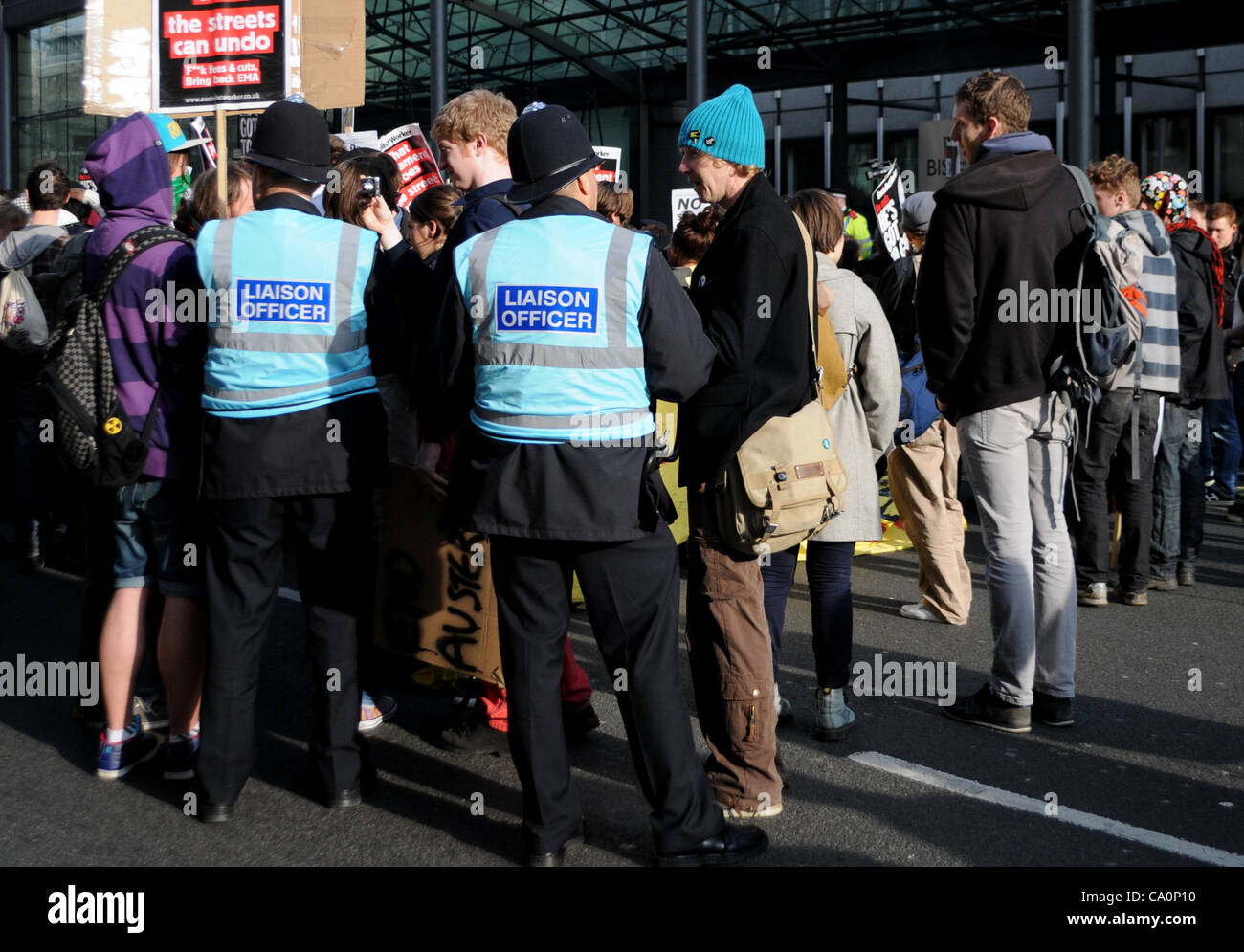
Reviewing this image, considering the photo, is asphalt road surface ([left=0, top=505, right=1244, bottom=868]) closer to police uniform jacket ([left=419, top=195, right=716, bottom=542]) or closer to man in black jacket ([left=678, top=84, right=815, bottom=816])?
man in black jacket ([left=678, top=84, right=815, bottom=816])

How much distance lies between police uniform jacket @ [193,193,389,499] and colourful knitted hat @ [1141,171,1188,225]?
536 cm

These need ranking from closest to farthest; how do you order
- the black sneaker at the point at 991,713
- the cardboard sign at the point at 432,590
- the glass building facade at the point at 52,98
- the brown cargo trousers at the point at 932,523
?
1. the cardboard sign at the point at 432,590
2. the black sneaker at the point at 991,713
3. the brown cargo trousers at the point at 932,523
4. the glass building facade at the point at 52,98

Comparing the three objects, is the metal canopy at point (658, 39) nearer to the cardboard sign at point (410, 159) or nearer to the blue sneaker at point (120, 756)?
the cardboard sign at point (410, 159)

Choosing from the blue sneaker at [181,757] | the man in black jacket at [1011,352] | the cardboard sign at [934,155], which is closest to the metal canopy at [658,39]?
the cardboard sign at [934,155]

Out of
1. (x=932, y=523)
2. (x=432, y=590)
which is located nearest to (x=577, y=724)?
(x=432, y=590)

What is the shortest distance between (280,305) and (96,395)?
2.78 feet

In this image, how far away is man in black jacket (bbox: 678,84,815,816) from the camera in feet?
12.5

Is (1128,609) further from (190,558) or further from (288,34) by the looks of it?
(288,34)

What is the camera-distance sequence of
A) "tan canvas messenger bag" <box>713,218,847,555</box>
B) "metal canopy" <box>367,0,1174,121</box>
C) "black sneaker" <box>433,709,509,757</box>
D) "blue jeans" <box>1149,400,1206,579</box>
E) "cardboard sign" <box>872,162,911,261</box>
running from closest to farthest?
"tan canvas messenger bag" <box>713,218,847,555</box> → "black sneaker" <box>433,709,509,757</box> → "blue jeans" <box>1149,400,1206,579</box> → "cardboard sign" <box>872,162,911,261</box> → "metal canopy" <box>367,0,1174,121</box>

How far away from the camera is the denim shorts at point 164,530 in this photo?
4.34 metres

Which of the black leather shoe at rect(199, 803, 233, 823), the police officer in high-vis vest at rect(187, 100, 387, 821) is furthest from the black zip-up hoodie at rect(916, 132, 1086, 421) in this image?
the black leather shoe at rect(199, 803, 233, 823)

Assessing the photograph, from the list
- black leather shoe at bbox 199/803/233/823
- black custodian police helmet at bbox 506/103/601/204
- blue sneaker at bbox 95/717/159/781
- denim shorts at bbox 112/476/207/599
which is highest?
black custodian police helmet at bbox 506/103/601/204

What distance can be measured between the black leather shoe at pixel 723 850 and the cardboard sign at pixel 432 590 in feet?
3.73
